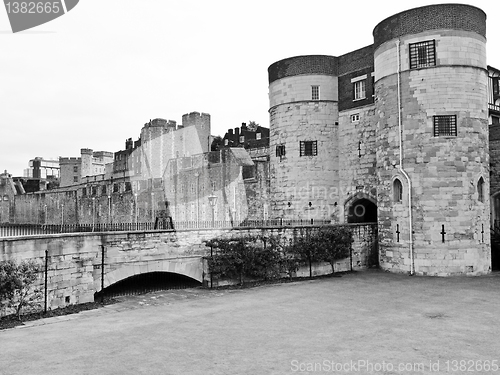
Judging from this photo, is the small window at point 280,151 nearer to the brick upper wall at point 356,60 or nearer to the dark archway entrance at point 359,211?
the dark archway entrance at point 359,211

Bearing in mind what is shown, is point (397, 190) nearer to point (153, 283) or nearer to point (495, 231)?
point (495, 231)

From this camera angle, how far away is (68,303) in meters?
13.3

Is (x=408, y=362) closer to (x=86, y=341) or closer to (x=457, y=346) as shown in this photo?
(x=457, y=346)

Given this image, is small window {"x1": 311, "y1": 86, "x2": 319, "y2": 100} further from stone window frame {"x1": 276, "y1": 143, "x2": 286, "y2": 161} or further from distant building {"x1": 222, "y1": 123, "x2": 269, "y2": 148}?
distant building {"x1": 222, "y1": 123, "x2": 269, "y2": 148}

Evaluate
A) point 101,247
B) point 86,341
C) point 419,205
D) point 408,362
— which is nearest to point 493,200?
point 419,205

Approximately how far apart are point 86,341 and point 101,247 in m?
4.97

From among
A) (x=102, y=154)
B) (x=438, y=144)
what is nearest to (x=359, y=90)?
(x=438, y=144)

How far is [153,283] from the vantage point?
1680cm

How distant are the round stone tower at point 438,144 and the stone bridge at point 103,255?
6.65 meters

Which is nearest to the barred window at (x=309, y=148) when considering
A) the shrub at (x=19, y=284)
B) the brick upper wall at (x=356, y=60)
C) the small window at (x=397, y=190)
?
the brick upper wall at (x=356, y=60)

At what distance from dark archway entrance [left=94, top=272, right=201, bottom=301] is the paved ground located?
1.36 metres

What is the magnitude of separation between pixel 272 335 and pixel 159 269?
21.3ft

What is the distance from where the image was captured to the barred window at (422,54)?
18.9 meters

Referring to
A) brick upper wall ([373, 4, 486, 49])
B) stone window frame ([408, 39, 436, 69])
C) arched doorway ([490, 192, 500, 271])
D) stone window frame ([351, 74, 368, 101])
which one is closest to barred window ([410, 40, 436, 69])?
stone window frame ([408, 39, 436, 69])
